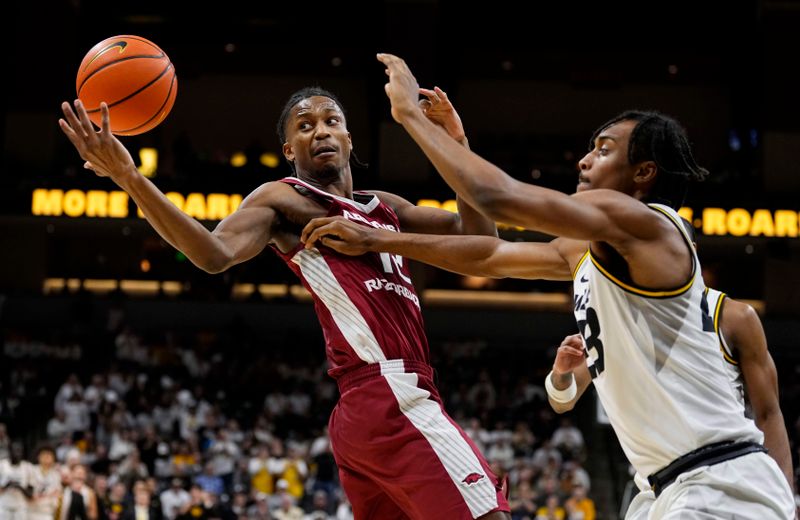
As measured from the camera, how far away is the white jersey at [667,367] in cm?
332

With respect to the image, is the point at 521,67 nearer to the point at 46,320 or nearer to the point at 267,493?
the point at 46,320

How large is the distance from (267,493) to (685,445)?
11.5m

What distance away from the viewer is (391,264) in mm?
4387

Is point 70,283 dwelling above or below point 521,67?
below

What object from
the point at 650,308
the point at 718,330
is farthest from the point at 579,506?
the point at 650,308

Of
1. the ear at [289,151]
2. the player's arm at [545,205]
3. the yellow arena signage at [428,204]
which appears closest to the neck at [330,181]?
the ear at [289,151]

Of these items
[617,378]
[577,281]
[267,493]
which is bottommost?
[267,493]

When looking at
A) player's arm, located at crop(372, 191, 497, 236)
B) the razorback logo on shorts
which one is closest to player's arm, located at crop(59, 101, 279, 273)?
player's arm, located at crop(372, 191, 497, 236)

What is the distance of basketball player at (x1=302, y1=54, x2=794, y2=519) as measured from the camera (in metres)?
3.22

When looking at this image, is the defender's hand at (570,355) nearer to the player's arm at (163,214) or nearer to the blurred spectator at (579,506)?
the player's arm at (163,214)

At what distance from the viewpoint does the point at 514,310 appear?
21547 mm

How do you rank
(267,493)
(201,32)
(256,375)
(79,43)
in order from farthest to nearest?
(201,32), (79,43), (256,375), (267,493)

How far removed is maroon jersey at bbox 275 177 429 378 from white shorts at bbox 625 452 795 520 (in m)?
1.29

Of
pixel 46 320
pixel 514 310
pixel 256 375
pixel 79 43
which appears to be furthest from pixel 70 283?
pixel 514 310
